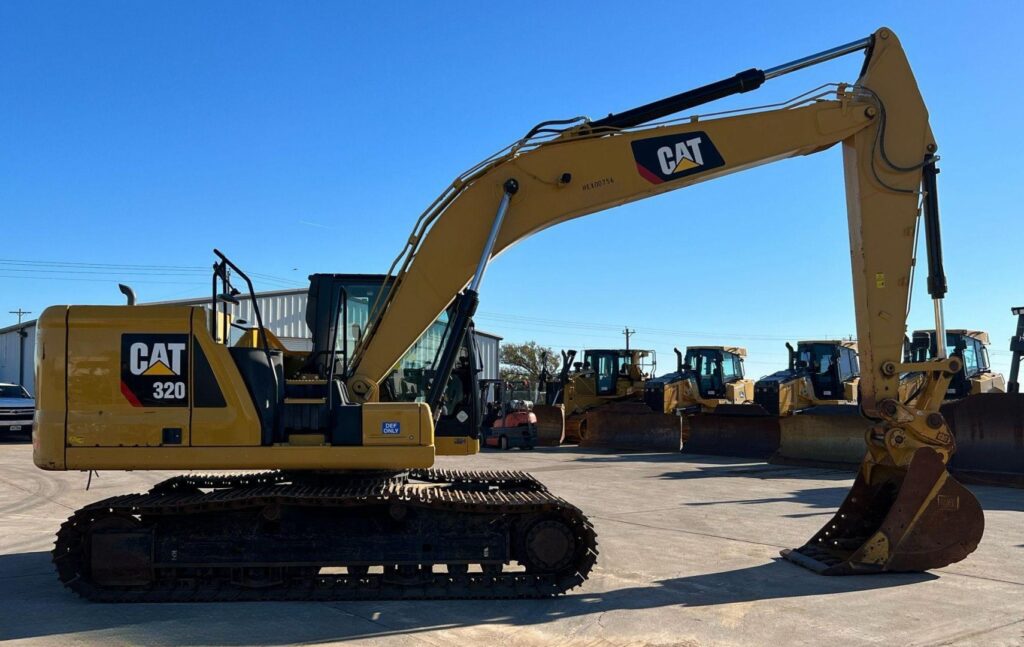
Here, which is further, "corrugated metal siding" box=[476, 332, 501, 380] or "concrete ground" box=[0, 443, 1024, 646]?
"corrugated metal siding" box=[476, 332, 501, 380]

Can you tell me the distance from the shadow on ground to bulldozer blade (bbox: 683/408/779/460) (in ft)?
44.1

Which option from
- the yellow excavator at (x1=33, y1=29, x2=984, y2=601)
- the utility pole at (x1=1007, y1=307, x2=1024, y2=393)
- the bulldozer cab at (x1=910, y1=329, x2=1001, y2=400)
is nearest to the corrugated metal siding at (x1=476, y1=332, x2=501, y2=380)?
the bulldozer cab at (x1=910, y1=329, x2=1001, y2=400)

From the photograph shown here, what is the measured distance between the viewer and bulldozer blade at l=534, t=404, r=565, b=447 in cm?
2673

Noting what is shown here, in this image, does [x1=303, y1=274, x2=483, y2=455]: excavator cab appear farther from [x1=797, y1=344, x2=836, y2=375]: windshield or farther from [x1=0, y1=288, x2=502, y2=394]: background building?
[x1=0, y1=288, x2=502, y2=394]: background building

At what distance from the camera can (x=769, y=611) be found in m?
6.81

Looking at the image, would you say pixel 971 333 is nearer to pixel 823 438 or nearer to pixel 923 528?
pixel 823 438

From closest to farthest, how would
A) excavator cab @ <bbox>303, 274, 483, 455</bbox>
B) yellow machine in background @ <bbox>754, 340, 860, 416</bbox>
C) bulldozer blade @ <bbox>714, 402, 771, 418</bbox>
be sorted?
excavator cab @ <bbox>303, 274, 483, 455</bbox>, bulldozer blade @ <bbox>714, 402, 771, 418</bbox>, yellow machine in background @ <bbox>754, 340, 860, 416</bbox>

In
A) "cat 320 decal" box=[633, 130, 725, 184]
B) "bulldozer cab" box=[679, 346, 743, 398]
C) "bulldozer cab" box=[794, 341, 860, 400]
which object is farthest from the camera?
"bulldozer cab" box=[679, 346, 743, 398]

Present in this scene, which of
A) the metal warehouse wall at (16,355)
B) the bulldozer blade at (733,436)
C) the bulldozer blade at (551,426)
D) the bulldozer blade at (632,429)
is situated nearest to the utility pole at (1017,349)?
the bulldozer blade at (733,436)

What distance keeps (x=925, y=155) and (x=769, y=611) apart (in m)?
4.69

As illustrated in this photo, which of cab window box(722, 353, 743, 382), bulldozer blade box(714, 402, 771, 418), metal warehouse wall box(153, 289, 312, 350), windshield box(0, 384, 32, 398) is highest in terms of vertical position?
metal warehouse wall box(153, 289, 312, 350)

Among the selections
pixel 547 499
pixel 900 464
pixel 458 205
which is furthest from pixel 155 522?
pixel 900 464

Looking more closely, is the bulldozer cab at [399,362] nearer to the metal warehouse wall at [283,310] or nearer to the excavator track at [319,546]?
the excavator track at [319,546]

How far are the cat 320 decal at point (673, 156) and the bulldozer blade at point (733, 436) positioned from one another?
1417cm
